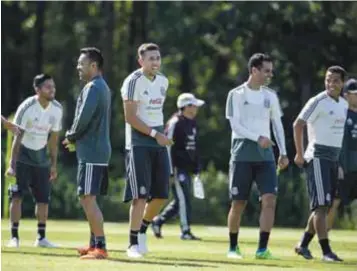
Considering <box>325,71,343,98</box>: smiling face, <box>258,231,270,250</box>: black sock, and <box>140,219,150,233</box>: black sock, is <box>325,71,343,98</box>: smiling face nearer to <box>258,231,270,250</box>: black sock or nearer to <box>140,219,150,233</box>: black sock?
<box>258,231,270,250</box>: black sock

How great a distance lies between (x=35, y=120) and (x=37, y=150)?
0.40 meters

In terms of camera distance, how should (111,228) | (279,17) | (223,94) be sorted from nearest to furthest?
(111,228) < (279,17) < (223,94)

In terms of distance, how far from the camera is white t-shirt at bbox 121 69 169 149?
48.4ft

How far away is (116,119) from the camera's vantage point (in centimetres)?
4428

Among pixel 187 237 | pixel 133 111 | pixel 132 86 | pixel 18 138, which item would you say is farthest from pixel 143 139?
pixel 187 237

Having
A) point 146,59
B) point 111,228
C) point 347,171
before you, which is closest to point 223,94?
point 111,228

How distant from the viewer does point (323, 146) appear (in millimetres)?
15602

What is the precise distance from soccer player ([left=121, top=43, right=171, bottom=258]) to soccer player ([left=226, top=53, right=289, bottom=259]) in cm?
93

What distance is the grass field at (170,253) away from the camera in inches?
530

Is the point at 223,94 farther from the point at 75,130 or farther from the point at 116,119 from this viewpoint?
the point at 75,130

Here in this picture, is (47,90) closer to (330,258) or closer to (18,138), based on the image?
(18,138)

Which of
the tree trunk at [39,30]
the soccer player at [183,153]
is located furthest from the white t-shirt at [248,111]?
the tree trunk at [39,30]

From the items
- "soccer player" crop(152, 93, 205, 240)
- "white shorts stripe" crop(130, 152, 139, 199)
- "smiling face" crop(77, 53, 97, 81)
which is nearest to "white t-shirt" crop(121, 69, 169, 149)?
"white shorts stripe" crop(130, 152, 139, 199)

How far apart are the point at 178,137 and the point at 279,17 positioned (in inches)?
733
